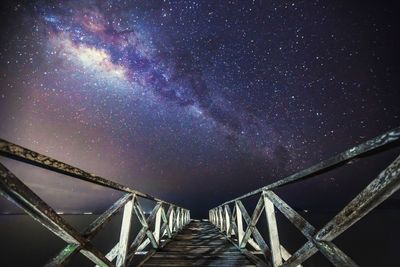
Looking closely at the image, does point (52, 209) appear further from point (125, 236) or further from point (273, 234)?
point (273, 234)

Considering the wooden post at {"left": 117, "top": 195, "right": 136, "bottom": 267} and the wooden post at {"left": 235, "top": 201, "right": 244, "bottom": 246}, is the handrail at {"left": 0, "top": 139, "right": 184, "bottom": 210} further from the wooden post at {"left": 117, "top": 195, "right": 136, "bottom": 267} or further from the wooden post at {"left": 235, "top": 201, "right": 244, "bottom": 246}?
the wooden post at {"left": 235, "top": 201, "right": 244, "bottom": 246}

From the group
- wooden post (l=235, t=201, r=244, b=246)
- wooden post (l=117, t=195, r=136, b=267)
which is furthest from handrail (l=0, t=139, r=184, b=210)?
wooden post (l=235, t=201, r=244, b=246)

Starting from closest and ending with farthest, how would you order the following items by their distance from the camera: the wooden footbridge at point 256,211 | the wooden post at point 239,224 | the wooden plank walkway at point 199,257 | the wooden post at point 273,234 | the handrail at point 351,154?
the handrail at point 351,154 → the wooden footbridge at point 256,211 → the wooden post at point 273,234 → the wooden plank walkway at point 199,257 → the wooden post at point 239,224

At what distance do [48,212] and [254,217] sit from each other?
2.96 m

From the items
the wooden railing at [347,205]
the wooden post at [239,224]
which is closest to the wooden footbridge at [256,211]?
the wooden railing at [347,205]

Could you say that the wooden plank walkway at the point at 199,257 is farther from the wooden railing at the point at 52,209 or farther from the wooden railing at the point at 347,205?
the wooden railing at the point at 347,205

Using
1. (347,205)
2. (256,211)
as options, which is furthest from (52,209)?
(256,211)

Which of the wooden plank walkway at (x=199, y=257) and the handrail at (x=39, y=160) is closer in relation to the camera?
the handrail at (x=39, y=160)

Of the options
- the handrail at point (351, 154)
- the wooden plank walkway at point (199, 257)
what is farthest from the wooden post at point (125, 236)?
the handrail at point (351, 154)

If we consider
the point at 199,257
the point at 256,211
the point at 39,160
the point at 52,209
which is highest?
the point at 39,160

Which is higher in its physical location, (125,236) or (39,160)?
(39,160)

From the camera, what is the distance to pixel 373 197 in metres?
1.42

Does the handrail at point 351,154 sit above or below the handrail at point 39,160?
below

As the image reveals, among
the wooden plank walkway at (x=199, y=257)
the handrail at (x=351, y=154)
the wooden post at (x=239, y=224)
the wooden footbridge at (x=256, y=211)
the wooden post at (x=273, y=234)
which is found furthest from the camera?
the wooden post at (x=239, y=224)
